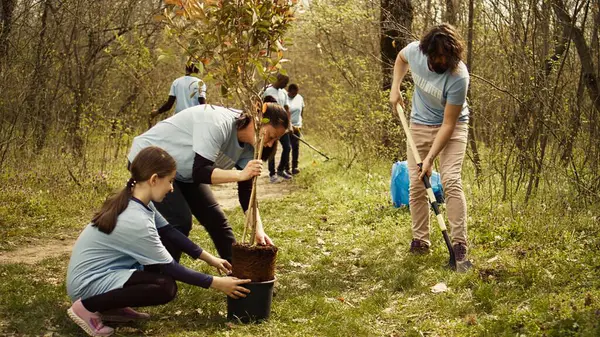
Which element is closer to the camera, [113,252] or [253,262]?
[113,252]

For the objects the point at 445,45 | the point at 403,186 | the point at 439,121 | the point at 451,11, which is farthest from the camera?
the point at 451,11

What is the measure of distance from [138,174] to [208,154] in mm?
575

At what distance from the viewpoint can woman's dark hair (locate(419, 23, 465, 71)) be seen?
17.3ft

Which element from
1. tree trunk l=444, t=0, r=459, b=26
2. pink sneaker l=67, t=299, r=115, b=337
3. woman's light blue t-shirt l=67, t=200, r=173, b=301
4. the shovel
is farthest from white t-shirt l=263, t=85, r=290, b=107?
pink sneaker l=67, t=299, r=115, b=337

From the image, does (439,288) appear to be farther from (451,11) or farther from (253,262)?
(451,11)

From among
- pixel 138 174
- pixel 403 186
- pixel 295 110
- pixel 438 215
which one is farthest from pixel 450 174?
pixel 295 110

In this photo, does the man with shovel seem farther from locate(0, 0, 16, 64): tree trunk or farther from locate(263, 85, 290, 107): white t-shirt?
locate(263, 85, 290, 107): white t-shirt

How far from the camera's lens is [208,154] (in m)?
4.59

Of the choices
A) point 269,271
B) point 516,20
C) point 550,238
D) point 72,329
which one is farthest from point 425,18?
point 72,329

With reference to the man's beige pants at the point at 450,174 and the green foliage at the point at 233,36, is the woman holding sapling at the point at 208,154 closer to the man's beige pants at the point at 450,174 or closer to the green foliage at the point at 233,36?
the green foliage at the point at 233,36

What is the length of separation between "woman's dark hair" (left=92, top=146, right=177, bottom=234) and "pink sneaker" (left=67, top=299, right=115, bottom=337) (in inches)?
18.9

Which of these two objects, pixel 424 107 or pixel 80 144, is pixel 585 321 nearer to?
pixel 424 107

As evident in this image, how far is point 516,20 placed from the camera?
7102mm

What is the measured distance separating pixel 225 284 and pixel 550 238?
289 centimetres
